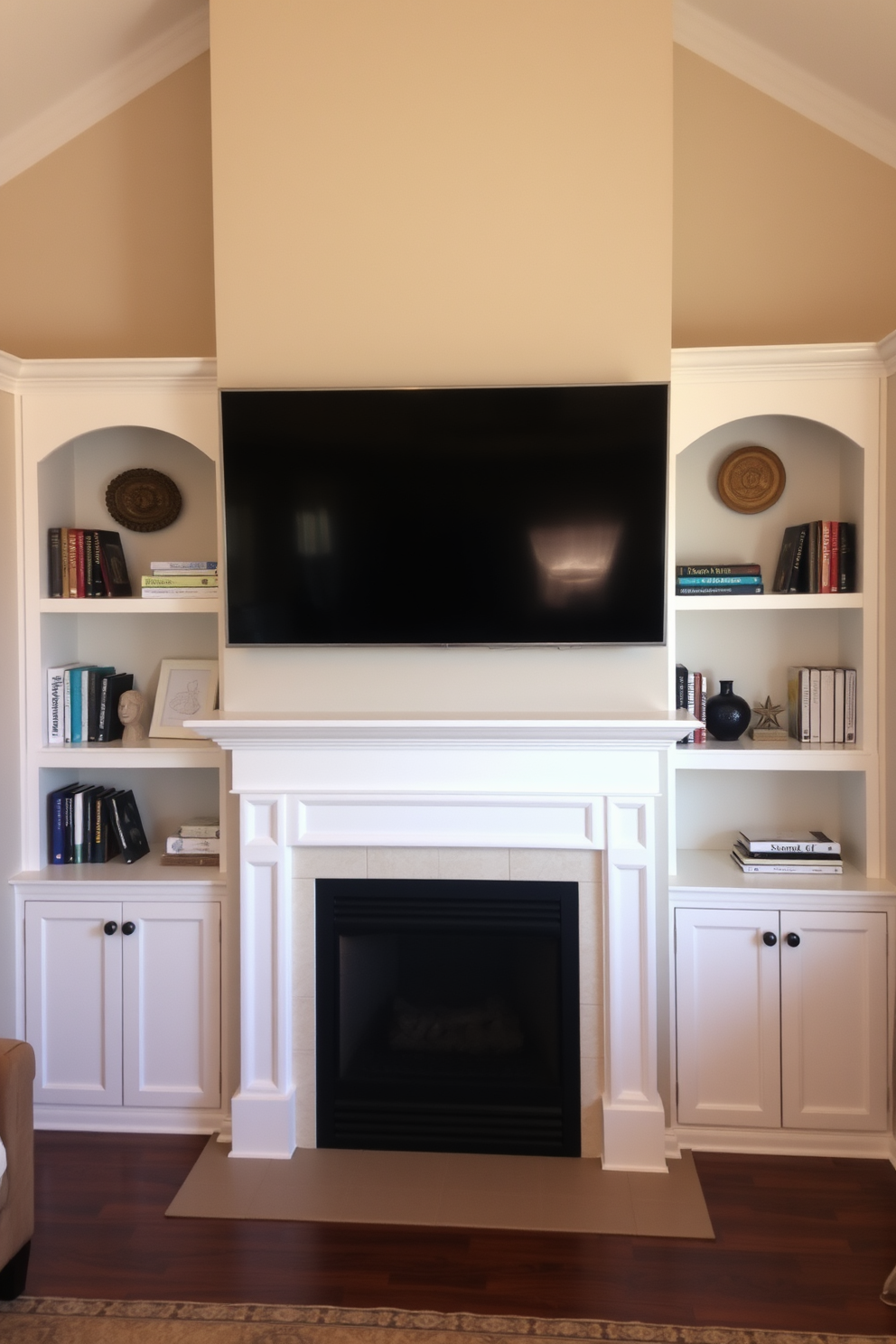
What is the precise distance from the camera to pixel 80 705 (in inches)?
129

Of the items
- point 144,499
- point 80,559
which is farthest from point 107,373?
point 80,559

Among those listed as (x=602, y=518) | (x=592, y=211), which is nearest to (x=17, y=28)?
(x=592, y=211)

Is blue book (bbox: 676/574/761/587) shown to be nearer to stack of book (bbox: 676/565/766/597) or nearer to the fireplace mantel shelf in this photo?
stack of book (bbox: 676/565/766/597)

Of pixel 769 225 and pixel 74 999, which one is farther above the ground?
pixel 769 225

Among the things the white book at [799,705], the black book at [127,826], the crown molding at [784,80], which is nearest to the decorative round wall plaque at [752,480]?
the white book at [799,705]

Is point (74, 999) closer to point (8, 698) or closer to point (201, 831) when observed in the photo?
point (201, 831)

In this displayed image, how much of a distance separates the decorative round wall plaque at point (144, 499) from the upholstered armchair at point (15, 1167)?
1.68 meters

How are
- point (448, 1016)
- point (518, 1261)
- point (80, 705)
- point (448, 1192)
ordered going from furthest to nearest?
point (80, 705), point (448, 1016), point (448, 1192), point (518, 1261)

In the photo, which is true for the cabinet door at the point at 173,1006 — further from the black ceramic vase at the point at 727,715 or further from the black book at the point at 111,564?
the black ceramic vase at the point at 727,715

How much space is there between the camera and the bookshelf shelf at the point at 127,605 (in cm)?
312

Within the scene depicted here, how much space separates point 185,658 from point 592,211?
1.83 metres

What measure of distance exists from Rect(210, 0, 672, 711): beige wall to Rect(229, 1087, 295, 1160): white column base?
46.7 inches

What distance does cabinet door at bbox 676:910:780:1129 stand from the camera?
294 centimetres

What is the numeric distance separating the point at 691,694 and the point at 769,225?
1.48 meters
